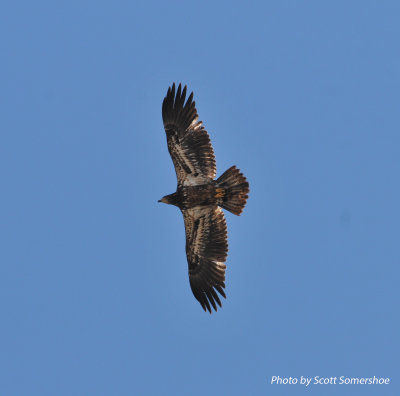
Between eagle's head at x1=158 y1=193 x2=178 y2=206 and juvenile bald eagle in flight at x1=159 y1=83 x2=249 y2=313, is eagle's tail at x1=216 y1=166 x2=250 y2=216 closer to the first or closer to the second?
juvenile bald eagle in flight at x1=159 y1=83 x2=249 y2=313

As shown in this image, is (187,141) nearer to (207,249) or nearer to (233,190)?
(233,190)

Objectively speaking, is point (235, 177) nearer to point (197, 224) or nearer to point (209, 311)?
point (197, 224)

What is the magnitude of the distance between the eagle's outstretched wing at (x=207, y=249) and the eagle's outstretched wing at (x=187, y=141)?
2.81ft

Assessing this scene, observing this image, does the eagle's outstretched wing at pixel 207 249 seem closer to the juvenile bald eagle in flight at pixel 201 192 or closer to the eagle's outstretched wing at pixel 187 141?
the juvenile bald eagle in flight at pixel 201 192

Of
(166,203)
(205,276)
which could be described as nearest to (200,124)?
(166,203)

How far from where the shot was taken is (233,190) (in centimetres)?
1892

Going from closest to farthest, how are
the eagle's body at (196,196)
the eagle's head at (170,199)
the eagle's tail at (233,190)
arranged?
the eagle's tail at (233,190)
the eagle's body at (196,196)
the eagle's head at (170,199)

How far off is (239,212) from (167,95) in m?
3.25

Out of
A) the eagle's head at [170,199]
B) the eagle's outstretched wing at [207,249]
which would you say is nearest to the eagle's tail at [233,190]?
the eagle's outstretched wing at [207,249]

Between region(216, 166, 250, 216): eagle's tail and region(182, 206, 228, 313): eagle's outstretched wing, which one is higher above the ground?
region(216, 166, 250, 216): eagle's tail

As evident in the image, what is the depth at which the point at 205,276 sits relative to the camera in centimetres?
1961

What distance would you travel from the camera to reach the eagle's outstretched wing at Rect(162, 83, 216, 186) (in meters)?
19.0

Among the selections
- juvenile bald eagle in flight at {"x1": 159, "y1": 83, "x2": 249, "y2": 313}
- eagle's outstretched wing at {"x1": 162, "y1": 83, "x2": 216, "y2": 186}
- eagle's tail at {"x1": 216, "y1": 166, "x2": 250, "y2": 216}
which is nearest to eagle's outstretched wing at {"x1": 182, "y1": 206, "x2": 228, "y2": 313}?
juvenile bald eagle in flight at {"x1": 159, "y1": 83, "x2": 249, "y2": 313}

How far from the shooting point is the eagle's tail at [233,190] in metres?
18.8
